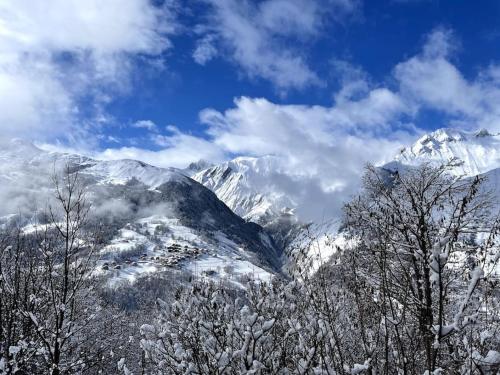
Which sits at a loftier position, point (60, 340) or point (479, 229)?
point (479, 229)

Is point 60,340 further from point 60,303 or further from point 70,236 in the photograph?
point 70,236

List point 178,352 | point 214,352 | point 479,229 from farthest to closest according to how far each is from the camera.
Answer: point 479,229 → point 214,352 → point 178,352

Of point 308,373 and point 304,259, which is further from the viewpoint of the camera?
point 304,259

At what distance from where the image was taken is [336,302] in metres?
10.3

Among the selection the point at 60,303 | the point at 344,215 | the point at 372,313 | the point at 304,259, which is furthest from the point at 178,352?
the point at 344,215

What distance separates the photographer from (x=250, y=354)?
5.83m

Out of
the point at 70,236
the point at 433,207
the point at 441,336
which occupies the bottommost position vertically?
the point at 441,336

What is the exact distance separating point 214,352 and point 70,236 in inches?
207

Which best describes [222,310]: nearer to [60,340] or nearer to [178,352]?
[178,352]

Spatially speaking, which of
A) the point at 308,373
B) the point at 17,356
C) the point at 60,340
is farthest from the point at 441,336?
the point at 17,356

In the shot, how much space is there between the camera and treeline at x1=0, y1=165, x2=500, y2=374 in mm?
4832

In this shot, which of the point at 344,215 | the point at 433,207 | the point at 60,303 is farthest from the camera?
the point at 344,215

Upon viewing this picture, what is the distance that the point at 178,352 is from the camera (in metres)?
5.66

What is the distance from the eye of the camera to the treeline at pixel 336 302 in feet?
15.9
